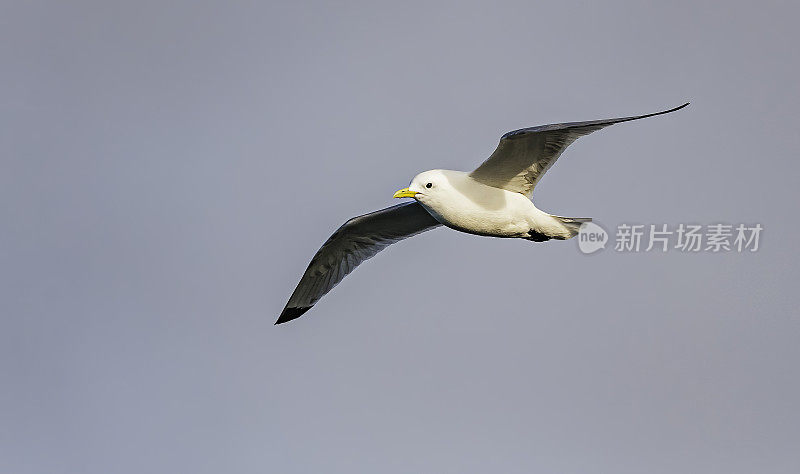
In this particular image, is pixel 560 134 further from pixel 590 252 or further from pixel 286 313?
pixel 286 313

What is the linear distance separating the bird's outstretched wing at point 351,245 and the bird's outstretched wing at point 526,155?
1.99 meters

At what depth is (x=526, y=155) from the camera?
12070 millimetres

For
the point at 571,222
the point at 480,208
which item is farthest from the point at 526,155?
the point at 571,222

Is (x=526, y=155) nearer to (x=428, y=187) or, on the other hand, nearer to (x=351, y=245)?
(x=428, y=187)

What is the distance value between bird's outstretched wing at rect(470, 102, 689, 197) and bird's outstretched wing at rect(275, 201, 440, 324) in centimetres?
199

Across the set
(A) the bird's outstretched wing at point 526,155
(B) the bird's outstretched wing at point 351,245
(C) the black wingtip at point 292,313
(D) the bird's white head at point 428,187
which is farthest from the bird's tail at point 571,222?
(C) the black wingtip at point 292,313

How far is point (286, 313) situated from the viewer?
1600 centimetres

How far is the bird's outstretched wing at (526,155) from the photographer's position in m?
11.5

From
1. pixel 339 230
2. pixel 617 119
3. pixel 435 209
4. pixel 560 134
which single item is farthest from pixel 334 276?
pixel 617 119

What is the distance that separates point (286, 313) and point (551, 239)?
5.11 metres

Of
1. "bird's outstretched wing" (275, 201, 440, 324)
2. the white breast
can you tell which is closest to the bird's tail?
the white breast

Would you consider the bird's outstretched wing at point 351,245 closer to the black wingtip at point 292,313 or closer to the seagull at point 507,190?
the black wingtip at point 292,313

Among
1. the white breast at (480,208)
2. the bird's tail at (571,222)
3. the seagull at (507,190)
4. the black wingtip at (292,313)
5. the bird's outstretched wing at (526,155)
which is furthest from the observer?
the black wingtip at (292,313)

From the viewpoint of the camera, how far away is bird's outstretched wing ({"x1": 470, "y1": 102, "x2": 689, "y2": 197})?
1148cm
